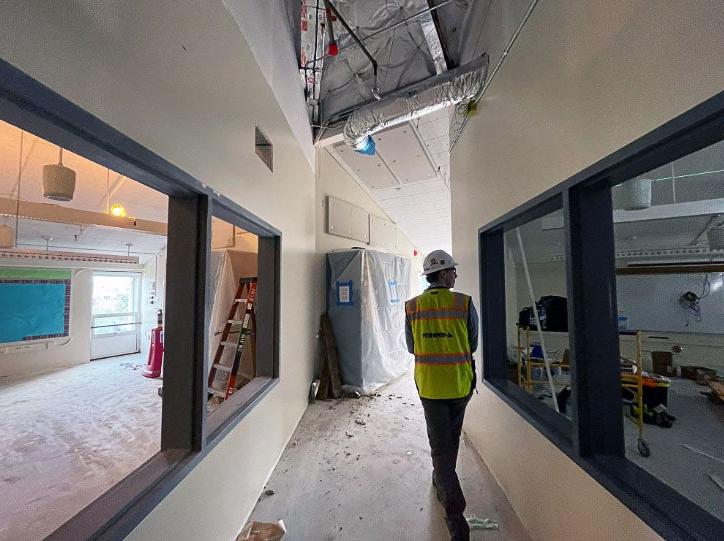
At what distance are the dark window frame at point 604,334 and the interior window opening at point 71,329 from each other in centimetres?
280

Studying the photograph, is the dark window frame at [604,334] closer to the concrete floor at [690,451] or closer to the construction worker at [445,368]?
the construction worker at [445,368]

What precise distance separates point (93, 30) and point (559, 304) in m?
2.82

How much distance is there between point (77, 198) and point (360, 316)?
3698 mm

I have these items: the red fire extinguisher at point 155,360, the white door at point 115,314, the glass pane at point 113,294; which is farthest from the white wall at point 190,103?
the glass pane at point 113,294

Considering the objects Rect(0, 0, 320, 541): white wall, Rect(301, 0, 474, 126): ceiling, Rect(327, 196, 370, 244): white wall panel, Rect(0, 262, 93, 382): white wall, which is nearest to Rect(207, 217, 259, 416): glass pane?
Rect(0, 0, 320, 541): white wall

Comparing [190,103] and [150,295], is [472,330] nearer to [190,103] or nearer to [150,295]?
[190,103]

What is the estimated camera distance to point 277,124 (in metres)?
2.21

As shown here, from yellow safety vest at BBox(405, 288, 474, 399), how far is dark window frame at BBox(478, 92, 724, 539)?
0.44 m

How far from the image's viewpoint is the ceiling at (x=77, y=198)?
248cm

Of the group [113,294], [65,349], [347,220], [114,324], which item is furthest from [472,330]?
[113,294]

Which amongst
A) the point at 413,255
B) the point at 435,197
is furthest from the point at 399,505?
the point at 413,255

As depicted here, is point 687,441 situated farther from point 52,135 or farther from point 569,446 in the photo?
point 52,135

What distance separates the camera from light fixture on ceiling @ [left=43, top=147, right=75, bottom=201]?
6.74ft

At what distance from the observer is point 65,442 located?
2551 millimetres
